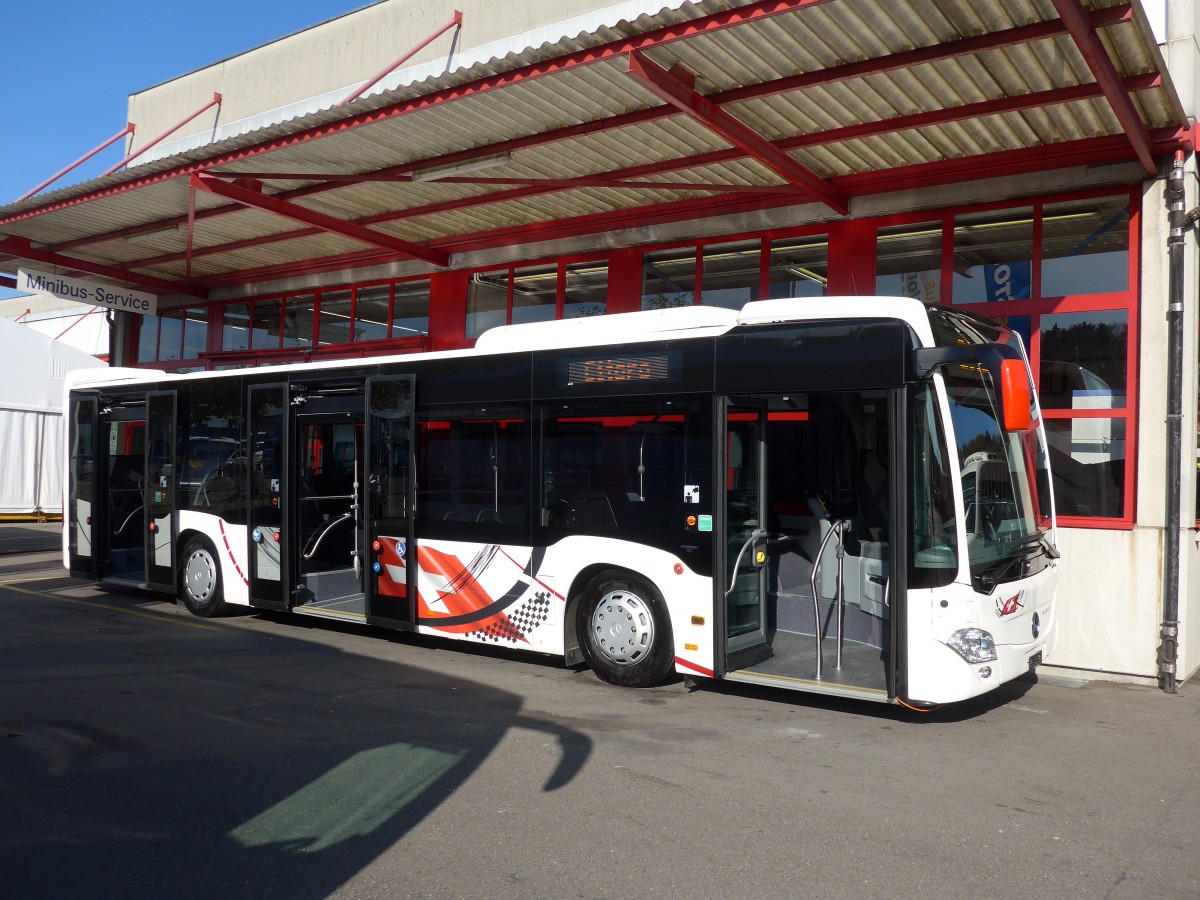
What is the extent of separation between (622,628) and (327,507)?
4.18 meters

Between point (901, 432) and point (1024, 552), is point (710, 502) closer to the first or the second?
point (901, 432)

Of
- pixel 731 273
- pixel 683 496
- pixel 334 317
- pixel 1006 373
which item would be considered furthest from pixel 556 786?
pixel 334 317

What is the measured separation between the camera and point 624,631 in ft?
25.7

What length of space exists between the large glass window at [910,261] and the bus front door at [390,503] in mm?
5428

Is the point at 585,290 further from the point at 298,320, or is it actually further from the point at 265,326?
the point at 265,326

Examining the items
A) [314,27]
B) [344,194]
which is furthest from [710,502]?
[314,27]

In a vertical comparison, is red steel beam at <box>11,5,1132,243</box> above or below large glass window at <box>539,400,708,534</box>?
above

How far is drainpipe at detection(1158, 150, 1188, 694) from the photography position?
8406 millimetres

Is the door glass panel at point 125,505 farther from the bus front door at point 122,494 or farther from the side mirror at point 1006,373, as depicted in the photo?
the side mirror at point 1006,373

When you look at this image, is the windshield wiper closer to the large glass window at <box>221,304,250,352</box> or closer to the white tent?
the large glass window at <box>221,304,250,352</box>

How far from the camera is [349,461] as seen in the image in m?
10.6

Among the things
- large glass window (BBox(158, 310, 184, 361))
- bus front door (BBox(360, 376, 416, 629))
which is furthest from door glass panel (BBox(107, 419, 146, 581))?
large glass window (BBox(158, 310, 184, 361))

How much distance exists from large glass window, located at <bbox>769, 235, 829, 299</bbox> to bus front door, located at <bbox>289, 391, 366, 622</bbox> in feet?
17.0

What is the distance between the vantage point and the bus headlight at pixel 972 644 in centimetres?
638
